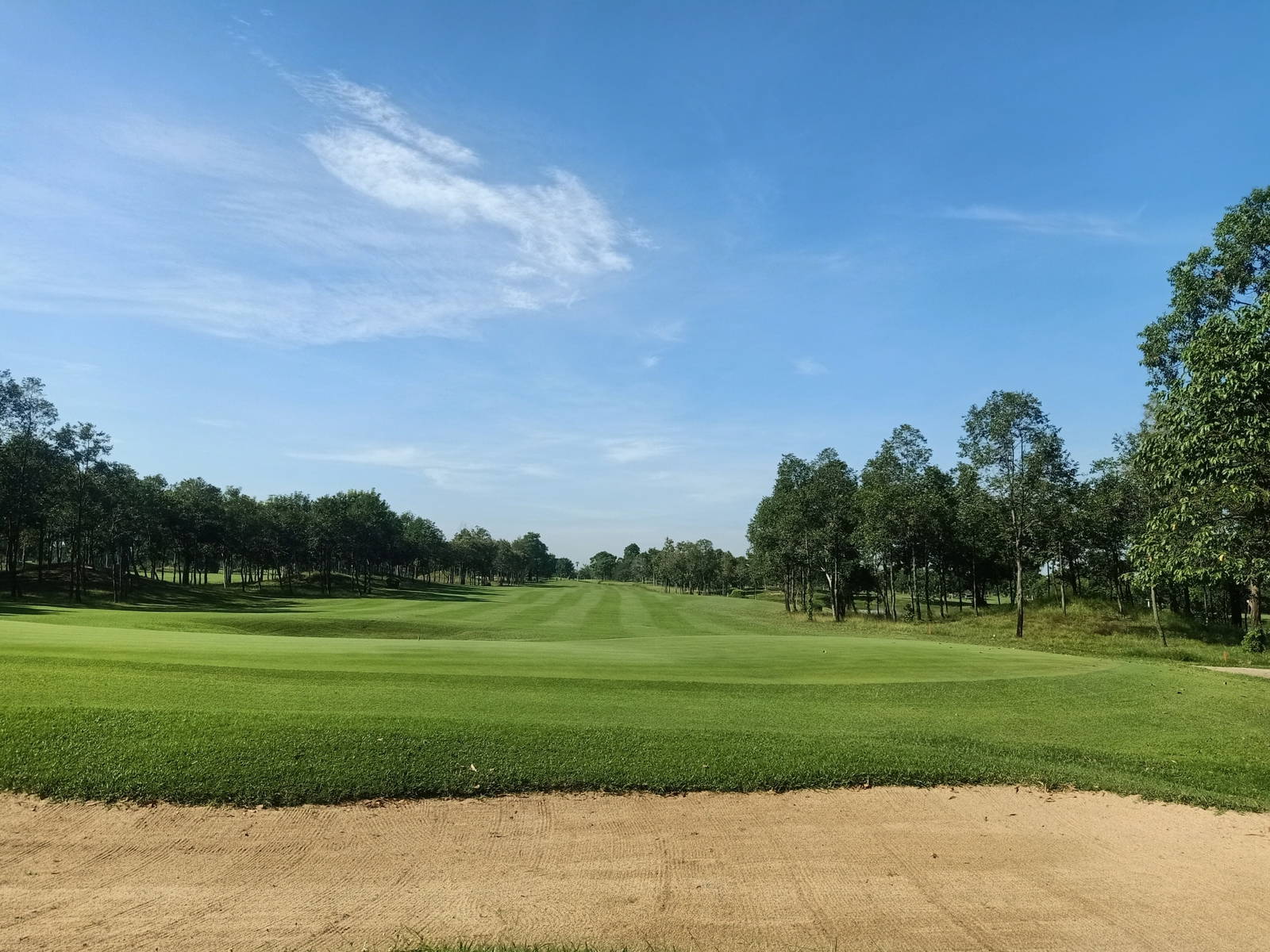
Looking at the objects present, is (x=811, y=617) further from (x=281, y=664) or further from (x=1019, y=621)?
(x=281, y=664)

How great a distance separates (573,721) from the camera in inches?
463

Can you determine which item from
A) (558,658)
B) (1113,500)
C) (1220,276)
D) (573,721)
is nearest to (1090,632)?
(1113,500)

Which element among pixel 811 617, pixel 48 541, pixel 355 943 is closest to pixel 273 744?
pixel 355 943

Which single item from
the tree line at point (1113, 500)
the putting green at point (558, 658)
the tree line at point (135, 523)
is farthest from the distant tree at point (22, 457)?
the tree line at point (1113, 500)

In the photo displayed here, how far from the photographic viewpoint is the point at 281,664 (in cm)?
1549

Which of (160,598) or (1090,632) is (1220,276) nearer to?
(1090,632)

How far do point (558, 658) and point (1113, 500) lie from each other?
43.3m

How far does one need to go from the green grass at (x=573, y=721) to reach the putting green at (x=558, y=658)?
143 millimetres

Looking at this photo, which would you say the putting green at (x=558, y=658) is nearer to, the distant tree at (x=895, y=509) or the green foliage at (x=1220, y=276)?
the green foliage at (x=1220, y=276)

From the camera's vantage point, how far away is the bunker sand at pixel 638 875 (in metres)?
6.54

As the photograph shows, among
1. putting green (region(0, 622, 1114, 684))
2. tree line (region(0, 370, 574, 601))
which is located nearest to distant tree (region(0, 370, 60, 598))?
tree line (region(0, 370, 574, 601))

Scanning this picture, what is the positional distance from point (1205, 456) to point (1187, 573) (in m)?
2.85

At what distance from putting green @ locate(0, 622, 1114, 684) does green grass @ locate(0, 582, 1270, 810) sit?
14 centimetres

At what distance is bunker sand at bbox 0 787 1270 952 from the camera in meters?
6.54
